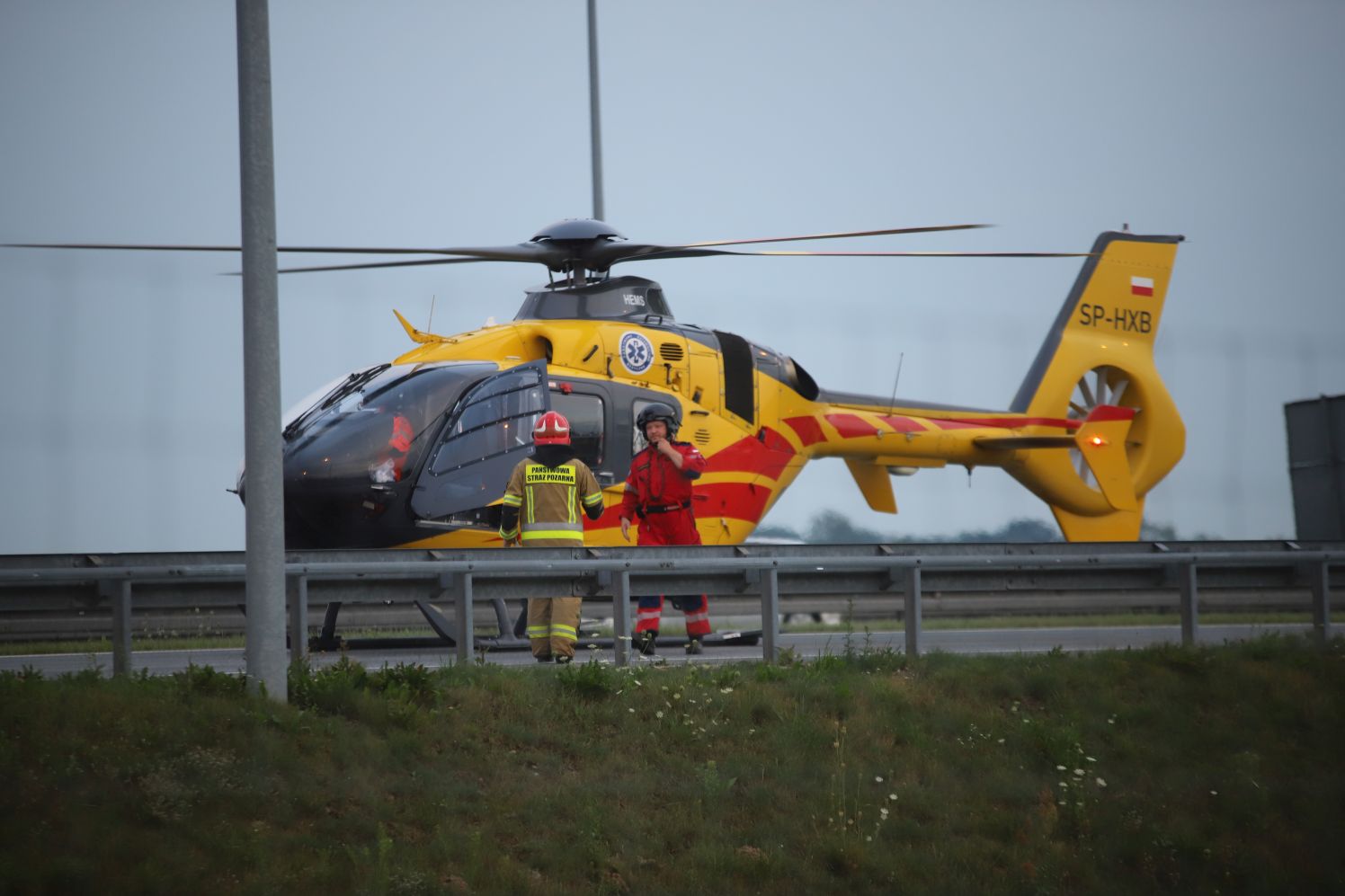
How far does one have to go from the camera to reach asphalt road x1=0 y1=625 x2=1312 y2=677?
34.7ft

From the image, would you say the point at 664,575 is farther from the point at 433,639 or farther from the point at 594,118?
the point at 594,118

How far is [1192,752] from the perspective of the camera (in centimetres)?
938

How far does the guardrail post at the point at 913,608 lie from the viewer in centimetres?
1031

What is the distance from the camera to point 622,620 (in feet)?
32.1

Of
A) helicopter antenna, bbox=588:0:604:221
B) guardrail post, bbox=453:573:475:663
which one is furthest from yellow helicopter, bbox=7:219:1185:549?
helicopter antenna, bbox=588:0:604:221

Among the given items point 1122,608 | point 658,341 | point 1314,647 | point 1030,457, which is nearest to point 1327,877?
point 1314,647

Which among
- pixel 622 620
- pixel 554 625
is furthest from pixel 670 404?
pixel 622 620

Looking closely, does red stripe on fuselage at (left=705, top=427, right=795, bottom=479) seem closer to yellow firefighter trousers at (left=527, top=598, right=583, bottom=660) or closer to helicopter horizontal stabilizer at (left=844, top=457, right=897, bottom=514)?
helicopter horizontal stabilizer at (left=844, top=457, right=897, bottom=514)

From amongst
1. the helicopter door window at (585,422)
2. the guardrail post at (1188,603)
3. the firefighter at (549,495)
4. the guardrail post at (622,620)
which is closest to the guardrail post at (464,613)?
the guardrail post at (622,620)

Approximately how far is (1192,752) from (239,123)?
22.7 feet

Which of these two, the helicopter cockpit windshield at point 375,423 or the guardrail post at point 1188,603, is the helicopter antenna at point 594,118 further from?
the guardrail post at point 1188,603

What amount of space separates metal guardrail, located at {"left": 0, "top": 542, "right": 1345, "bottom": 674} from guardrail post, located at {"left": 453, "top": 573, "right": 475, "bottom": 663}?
0.01 meters

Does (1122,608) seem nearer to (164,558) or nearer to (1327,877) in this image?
(1327,877)

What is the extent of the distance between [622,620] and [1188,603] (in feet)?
14.5
